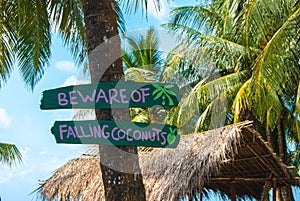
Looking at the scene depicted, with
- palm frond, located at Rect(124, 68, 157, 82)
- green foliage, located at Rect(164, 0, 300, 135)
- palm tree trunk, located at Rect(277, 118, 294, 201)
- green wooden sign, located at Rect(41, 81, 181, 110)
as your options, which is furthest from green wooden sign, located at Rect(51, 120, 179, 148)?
palm frond, located at Rect(124, 68, 157, 82)

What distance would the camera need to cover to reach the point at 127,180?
10.1ft

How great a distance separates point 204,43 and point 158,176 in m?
5.51

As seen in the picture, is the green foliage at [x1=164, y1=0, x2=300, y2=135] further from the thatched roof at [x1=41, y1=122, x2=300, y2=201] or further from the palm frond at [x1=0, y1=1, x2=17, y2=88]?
the palm frond at [x1=0, y1=1, x2=17, y2=88]

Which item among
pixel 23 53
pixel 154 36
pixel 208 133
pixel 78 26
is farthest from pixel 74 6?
pixel 154 36

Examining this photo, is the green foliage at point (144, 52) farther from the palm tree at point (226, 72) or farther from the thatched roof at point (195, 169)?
the thatched roof at point (195, 169)

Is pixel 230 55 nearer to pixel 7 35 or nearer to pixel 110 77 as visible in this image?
pixel 7 35

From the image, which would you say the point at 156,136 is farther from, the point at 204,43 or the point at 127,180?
the point at 204,43

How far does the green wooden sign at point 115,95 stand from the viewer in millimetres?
2570

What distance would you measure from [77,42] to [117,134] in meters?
4.39

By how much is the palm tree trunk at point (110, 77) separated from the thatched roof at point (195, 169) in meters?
2.99

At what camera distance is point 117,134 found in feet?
8.45

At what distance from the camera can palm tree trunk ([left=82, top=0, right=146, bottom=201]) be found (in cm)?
304

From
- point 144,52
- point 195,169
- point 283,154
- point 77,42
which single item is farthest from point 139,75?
point 195,169

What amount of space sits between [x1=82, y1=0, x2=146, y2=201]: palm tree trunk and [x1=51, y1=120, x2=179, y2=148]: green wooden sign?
29 centimetres
